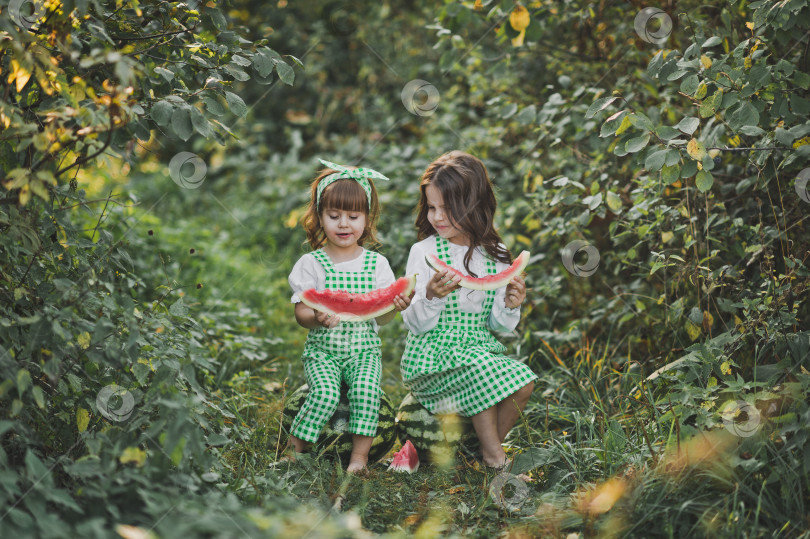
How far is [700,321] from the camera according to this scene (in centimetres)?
344

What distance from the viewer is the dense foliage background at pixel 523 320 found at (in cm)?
245

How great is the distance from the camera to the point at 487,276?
351cm

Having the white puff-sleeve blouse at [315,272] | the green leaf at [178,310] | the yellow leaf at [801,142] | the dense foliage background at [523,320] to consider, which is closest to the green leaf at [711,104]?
the dense foliage background at [523,320]

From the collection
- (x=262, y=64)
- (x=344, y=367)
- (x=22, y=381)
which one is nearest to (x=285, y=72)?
(x=262, y=64)

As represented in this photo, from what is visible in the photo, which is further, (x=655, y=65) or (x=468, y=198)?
(x=468, y=198)

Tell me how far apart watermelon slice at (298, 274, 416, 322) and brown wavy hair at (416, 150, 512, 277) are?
406 mm

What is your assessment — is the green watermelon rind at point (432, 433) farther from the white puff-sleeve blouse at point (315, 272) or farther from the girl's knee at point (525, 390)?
the white puff-sleeve blouse at point (315, 272)

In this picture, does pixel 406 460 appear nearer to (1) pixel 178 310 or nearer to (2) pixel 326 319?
(2) pixel 326 319

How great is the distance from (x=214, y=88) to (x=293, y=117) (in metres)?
6.56

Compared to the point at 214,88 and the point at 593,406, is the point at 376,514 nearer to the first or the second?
the point at 593,406

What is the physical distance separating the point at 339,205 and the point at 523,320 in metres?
1.72

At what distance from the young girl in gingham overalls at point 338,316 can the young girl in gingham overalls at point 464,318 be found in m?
0.20

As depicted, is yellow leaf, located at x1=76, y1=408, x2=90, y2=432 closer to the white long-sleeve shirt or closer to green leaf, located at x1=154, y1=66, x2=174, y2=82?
green leaf, located at x1=154, y1=66, x2=174, y2=82

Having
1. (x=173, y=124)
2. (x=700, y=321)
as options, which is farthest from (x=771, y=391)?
(x=173, y=124)
